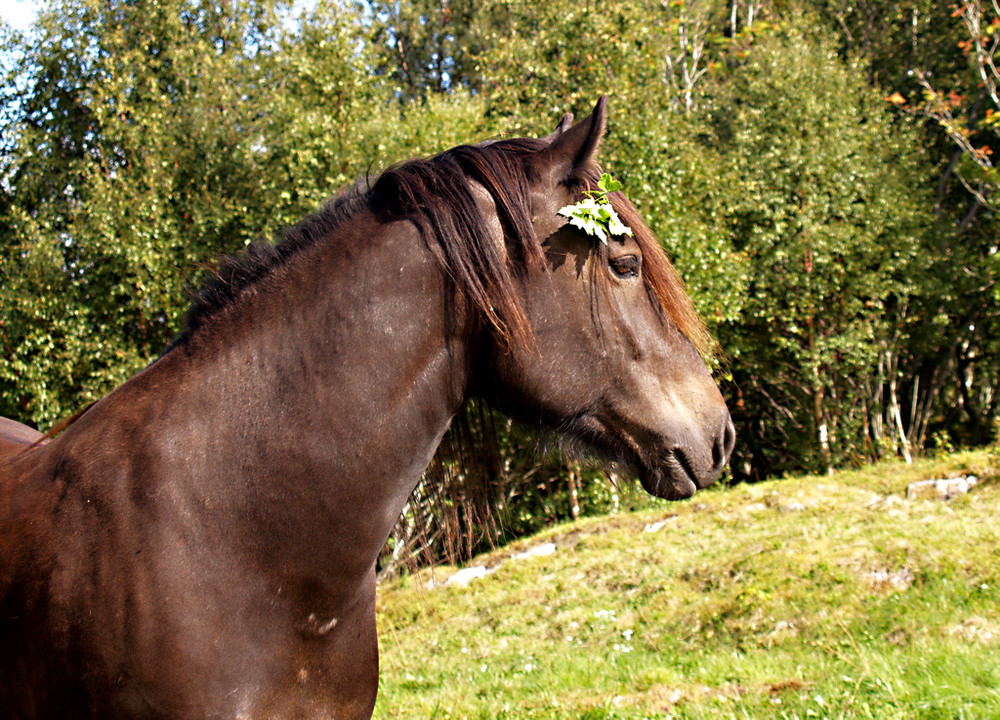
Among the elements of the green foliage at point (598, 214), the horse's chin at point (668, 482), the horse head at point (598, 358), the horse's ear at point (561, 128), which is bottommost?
the horse's chin at point (668, 482)

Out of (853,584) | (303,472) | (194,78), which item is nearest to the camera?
(303,472)

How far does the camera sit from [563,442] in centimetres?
211

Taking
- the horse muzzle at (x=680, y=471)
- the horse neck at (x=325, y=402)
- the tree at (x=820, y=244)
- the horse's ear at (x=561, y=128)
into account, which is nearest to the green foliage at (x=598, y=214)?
the horse's ear at (x=561, y=128)

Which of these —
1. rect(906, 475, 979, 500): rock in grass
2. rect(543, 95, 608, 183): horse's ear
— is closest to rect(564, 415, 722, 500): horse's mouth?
rect(543, 95, 608, 183): horse's ear

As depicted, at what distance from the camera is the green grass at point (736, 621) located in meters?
4.23

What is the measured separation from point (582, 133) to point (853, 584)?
546 cm

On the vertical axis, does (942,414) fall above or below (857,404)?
below

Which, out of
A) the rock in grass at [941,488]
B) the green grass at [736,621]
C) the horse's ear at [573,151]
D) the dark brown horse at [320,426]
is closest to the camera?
the dark brown horse at [320,426]

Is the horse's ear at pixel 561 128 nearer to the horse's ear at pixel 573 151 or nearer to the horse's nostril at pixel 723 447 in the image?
the horse's ear at pixel 573 151

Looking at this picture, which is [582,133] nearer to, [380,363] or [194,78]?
[380,363]

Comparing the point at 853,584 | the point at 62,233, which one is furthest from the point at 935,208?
the point at 62,233

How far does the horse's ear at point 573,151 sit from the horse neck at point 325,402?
16.2 inches

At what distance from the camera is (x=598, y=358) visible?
2.01m

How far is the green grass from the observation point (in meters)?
4.23
